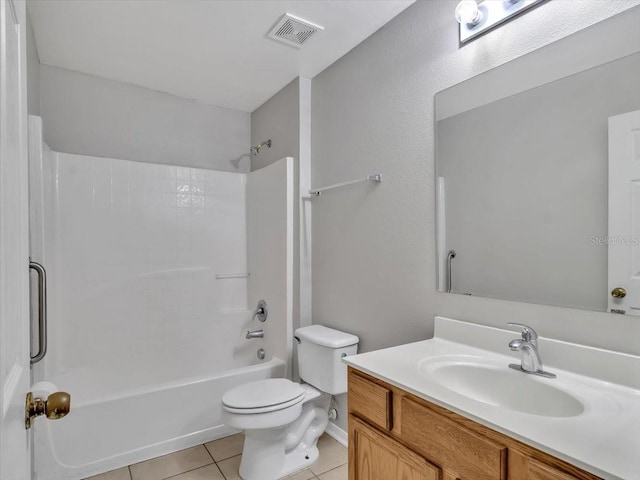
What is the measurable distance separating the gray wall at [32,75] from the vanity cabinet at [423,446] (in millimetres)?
2241

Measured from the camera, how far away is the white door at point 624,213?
1063mm

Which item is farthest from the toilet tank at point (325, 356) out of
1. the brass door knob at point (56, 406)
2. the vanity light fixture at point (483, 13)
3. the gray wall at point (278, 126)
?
the vanity light fixture at point (483, 13)

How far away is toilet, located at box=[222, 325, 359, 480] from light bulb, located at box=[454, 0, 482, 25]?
1.62 m

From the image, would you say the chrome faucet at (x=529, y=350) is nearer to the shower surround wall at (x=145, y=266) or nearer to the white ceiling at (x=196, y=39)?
the white ceiling at (x=196, y=39)

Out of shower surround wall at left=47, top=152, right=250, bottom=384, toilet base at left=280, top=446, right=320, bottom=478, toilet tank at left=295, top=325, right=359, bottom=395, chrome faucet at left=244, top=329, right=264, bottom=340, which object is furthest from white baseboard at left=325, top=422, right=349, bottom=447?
shower surround wall at left=47, top=152, right=250, bottom=384

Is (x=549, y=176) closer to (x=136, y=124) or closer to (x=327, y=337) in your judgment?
(x=327, y=337)

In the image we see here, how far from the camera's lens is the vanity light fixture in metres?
1.35

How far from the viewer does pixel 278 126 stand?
2818 mm

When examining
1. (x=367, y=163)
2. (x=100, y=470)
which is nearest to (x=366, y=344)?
(x=367, y=163)

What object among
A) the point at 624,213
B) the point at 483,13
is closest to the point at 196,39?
the point at 483,13

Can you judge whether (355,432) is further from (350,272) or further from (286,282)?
(286,282)

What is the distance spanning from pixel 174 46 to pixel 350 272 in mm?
1728

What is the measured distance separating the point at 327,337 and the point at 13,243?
1660 mm

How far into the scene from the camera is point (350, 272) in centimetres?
218
